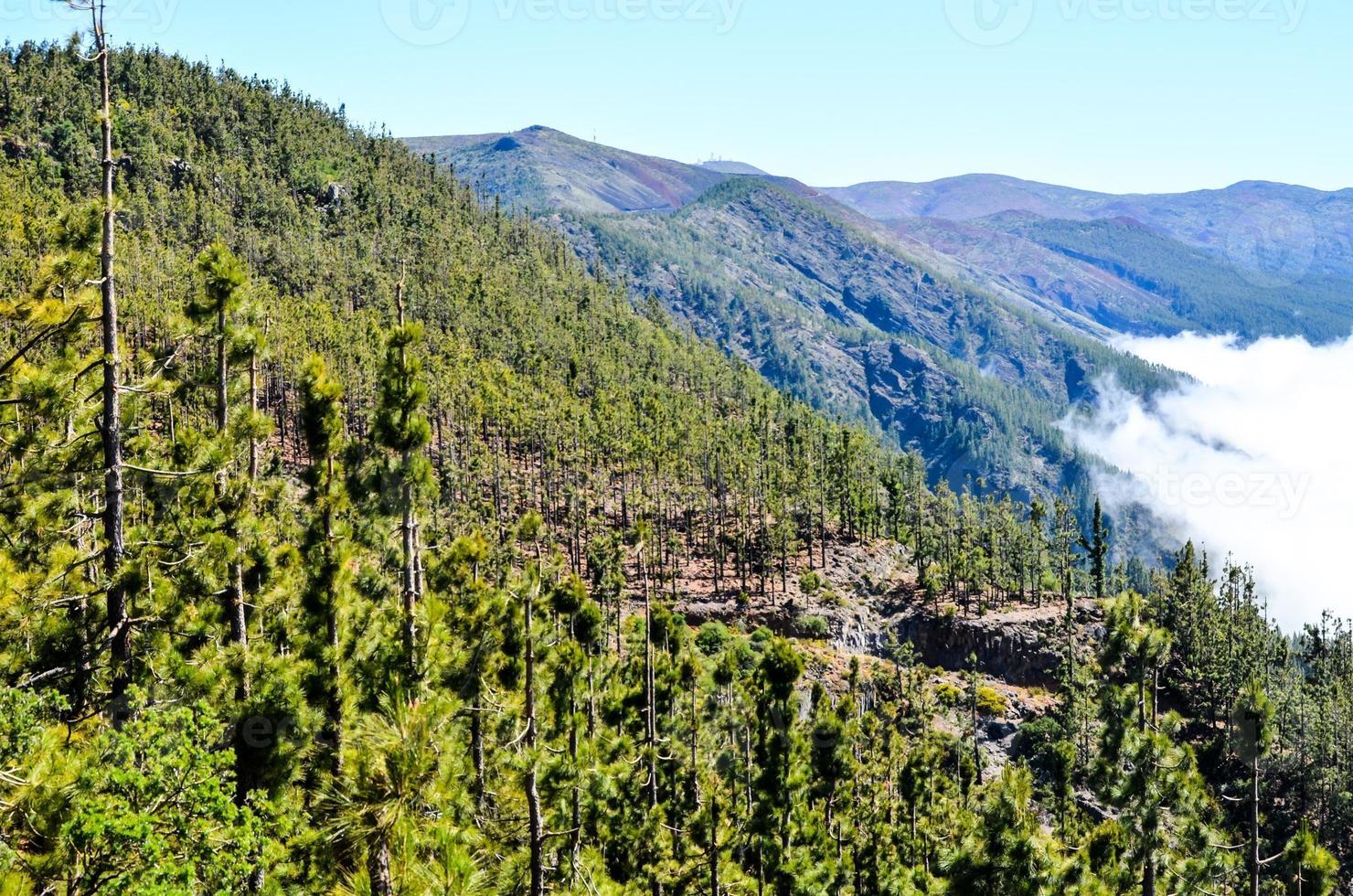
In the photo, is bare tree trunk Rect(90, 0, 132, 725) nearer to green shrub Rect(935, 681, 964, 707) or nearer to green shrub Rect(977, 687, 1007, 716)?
green shrub Rect(935, 681, 964, 707)

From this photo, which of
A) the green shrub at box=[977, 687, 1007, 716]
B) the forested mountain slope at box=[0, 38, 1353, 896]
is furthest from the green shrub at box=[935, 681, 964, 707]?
the green shrub at box=[977, 687, 1007, 716]

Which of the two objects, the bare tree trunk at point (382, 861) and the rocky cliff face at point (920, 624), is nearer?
the bare tree trunk at point (382, 861)

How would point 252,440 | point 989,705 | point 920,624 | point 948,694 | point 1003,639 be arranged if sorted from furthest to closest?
point 920,624 → point 1003,639 → point 989,705 → point 948,694 → point 252,440

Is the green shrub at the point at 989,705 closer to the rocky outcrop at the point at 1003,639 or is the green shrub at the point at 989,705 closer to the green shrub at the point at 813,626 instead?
the rocky outcrop at the point at 1003,639

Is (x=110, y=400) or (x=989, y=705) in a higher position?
(x=110, y=400)

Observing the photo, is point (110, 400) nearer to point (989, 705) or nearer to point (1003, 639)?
point (989, 705)

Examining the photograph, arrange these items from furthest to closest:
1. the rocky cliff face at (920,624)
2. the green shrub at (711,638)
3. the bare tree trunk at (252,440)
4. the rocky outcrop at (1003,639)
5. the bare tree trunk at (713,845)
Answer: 1. the rocky outcrop at (1003,639)
2. the rocky cliff face at (920,624)
3. the green shrub at (711,638)
4. the bare tree trunk at (713,845)
5. the bare tree trunk at (252,440)

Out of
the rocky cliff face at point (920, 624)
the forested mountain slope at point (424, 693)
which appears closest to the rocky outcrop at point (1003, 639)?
the rocky cliff face at point (920, 624)

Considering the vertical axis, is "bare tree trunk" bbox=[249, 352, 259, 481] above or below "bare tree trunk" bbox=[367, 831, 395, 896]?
above

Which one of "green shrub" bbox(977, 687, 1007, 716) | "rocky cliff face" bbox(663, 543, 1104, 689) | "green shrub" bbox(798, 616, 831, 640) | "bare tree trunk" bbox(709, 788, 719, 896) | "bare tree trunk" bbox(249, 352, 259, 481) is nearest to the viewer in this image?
"bare tree trunk" bbox(249, 352, 259, 481)

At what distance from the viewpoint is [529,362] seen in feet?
509

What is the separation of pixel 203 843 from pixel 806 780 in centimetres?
3315

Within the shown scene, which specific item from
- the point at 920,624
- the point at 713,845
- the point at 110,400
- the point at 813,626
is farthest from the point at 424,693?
the point at 920,624

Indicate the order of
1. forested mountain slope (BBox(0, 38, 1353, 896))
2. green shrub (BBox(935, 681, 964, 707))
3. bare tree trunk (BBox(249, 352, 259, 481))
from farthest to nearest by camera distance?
green shrub (BBox(935, 681, 964, 707)), bare tree trunk (BBox(249, 352, 259, 481)), forested mountain slope (BBox(0, 38, 1353, 896))
